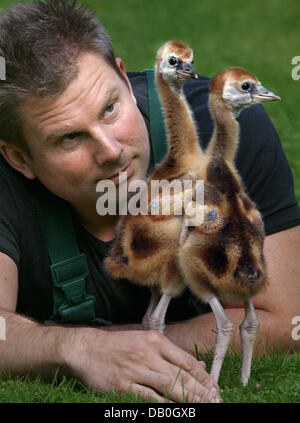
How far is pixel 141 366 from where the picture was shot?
3023 mm

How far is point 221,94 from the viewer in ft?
9.96

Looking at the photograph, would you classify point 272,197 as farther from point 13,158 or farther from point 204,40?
point 204,40

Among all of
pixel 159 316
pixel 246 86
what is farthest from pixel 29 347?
pixel 246 86

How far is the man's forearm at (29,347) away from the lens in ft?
10.7

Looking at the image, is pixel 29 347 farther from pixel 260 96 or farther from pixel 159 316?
pixel 260 96

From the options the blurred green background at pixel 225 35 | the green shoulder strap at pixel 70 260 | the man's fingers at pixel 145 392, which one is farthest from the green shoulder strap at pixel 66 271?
the blurred green background at pixel 225 35

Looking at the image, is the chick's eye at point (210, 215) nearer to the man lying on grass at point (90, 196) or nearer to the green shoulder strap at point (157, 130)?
the man lying on grass at point (90, 196)

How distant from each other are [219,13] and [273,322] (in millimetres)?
9303

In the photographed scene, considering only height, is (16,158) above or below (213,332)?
above

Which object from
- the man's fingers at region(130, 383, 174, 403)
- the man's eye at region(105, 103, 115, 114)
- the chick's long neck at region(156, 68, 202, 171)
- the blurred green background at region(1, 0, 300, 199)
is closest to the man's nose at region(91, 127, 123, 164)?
the man's eye at region(105, 103, 115, 114)

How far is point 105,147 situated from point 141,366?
891 mm

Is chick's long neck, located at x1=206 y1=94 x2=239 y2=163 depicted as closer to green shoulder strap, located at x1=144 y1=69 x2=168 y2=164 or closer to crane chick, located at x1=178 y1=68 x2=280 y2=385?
crane chick, located at x1=178 y1=68 x2=280 y2=385

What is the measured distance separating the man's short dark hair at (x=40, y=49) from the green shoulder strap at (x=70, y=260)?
0.30 meters

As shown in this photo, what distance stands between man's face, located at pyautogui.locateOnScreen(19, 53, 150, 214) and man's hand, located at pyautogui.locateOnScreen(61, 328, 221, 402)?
69 cm
